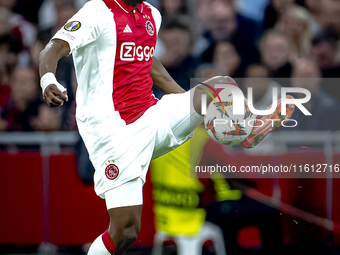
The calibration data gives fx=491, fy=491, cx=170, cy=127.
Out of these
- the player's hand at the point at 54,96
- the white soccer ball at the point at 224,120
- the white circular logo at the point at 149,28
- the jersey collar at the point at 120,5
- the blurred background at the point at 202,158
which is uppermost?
the jersey collar at the point at 120,5

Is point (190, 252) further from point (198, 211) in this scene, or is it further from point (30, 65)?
point (30, 65)

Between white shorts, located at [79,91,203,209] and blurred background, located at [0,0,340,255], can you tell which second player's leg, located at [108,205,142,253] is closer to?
white shorts, located at [79,91,203,209]

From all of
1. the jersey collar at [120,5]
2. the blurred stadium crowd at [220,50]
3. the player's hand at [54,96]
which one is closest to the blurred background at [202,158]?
the blurred stadium crowd at [220,50]

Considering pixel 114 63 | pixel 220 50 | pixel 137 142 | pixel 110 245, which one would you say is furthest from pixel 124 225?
pixel 220 50

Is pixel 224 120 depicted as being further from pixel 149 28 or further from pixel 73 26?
pixel 73 26

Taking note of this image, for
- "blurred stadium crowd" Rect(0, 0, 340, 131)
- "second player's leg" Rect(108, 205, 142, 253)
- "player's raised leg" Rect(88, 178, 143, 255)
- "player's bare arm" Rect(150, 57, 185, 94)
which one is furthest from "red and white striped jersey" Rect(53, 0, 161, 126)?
"blurred stadium crowd" Rect(0, 0, 340, 131)

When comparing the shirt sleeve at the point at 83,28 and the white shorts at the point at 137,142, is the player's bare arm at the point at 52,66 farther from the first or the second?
the white shorts at the point at 137,142

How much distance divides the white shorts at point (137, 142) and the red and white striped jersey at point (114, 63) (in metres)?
0.07

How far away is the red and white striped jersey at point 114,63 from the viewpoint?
2.77 metres

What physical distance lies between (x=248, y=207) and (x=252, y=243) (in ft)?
1.22

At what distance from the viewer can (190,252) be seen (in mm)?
3912

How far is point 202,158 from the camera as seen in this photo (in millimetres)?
3951

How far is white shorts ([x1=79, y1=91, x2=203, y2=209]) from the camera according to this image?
9.18ft

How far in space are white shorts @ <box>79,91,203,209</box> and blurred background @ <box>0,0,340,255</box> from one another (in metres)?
0.84
